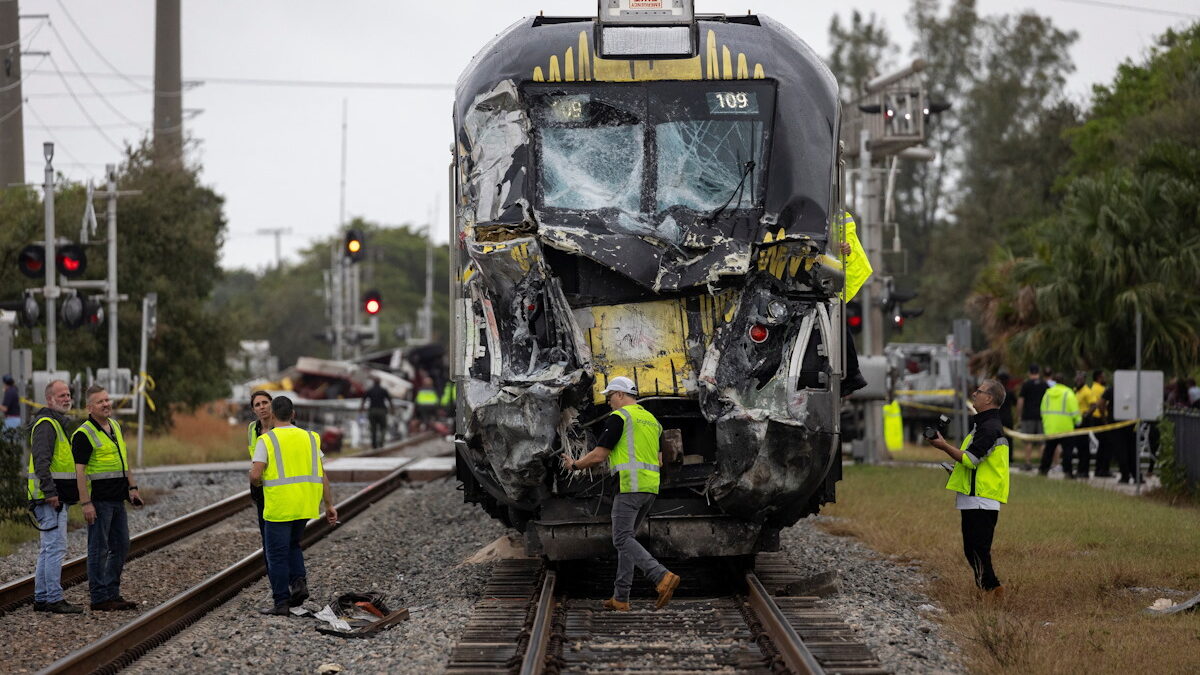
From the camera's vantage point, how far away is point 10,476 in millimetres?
17625

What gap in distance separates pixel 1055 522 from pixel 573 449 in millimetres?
7573

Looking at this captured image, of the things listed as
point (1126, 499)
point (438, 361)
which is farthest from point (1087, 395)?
point (438, 361)

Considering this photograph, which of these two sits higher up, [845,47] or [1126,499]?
[845,47]

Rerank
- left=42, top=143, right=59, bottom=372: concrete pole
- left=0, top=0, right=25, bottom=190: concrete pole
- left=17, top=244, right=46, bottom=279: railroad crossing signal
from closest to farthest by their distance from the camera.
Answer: left=42, top=143, right=59, bottom=372: concrete pole
left=17, top=244, right=46, bottom=279: railroad crossing signal
left=0, top=0, right=25, bottom=190: concrete pole

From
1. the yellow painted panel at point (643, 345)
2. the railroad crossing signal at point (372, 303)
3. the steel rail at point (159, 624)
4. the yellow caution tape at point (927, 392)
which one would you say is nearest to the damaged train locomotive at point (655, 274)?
the yellow painted panel at point (643, 345)

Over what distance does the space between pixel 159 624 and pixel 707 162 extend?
193 inches

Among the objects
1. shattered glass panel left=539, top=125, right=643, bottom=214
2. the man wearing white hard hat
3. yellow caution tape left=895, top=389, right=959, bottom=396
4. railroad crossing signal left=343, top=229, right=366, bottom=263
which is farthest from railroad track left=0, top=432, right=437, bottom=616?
yellow caution tape left=895, top=389, right=959, bottom=396

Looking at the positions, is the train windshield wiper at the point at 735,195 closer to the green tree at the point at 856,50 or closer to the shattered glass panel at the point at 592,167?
the shattered glass panel at the point at 592,167

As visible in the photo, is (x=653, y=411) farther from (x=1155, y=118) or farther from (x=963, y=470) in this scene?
(x=1155, y=118)

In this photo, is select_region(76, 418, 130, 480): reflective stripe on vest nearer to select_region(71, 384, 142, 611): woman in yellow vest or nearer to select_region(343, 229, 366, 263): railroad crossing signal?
select_region(71, 384, 142, 611): woman in yellow vest

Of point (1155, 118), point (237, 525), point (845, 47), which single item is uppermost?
point (845, 47)

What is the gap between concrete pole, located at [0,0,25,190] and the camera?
28.3m

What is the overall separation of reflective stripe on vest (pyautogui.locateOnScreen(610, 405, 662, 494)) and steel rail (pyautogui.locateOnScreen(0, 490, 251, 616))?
4.66m

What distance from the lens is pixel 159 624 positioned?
1104 cm
